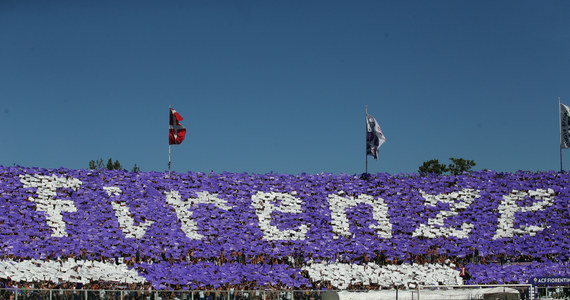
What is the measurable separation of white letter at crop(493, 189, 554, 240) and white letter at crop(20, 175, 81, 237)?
22.4 meters

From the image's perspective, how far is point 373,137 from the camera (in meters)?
39.7

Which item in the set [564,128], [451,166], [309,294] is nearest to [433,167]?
[451,166]

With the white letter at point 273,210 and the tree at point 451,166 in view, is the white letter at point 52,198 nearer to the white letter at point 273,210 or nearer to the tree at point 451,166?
the white letter at point 273,210

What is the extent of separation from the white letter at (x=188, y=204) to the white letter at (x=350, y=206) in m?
5.87

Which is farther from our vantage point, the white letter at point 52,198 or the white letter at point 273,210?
the white letter at point 273,210

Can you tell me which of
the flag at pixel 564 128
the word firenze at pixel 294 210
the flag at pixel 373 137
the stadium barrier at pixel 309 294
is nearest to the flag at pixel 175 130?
the word firenze at pixel 294 210

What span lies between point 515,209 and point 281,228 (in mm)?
13154

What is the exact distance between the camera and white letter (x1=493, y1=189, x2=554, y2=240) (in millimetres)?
35594

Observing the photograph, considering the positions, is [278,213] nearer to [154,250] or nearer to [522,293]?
[154,250]

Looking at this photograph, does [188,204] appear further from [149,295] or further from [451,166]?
[451,166]

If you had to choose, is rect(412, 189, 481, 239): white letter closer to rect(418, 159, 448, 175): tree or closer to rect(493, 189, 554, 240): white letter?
rect(493, 189, 554, 240): white letter

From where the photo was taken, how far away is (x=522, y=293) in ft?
84.6

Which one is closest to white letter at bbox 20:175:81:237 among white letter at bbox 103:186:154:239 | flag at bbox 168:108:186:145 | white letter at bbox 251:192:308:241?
white letter at bbox 103:186:154:239

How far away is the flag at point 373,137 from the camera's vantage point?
129 ft
